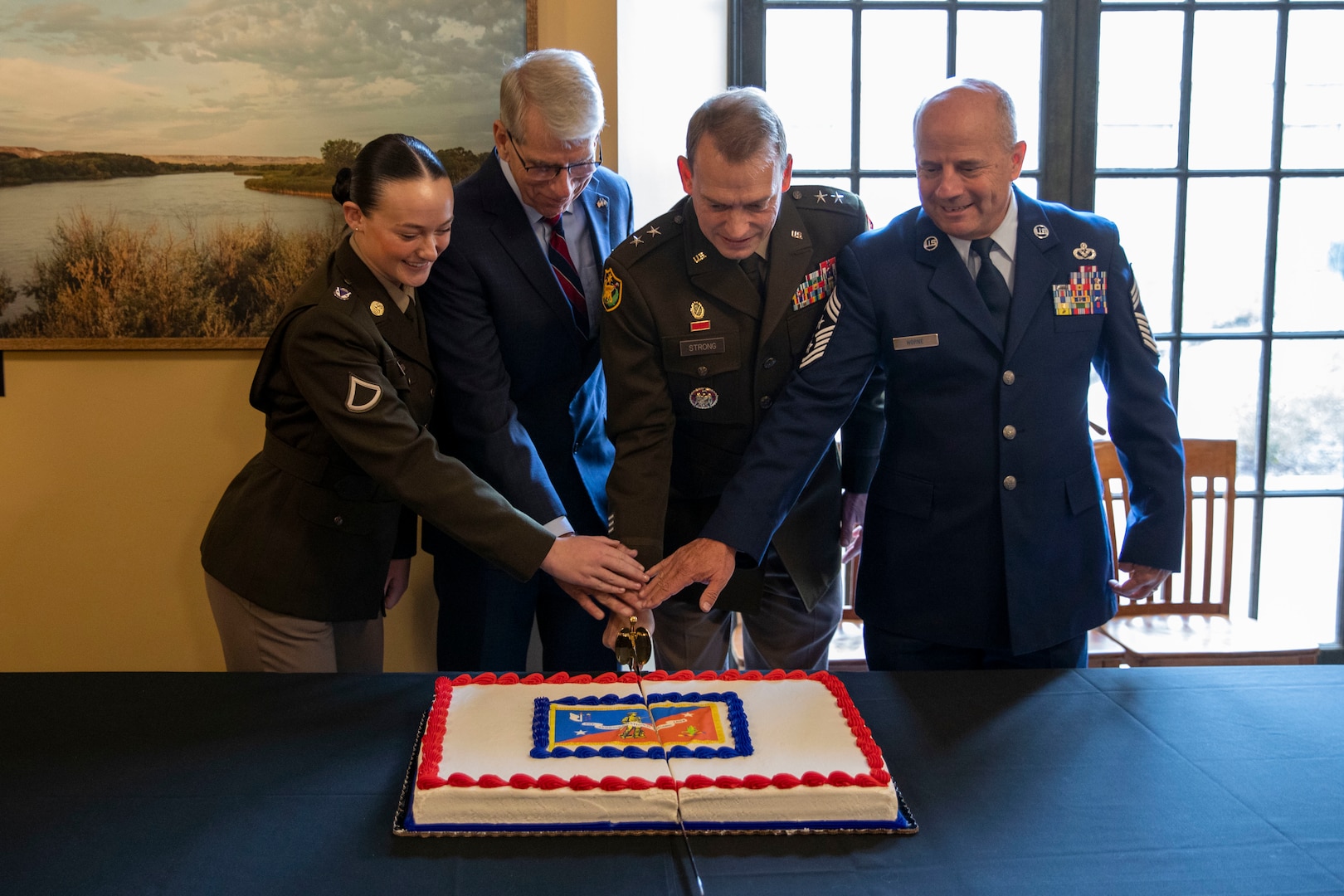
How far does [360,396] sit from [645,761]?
2.68ft

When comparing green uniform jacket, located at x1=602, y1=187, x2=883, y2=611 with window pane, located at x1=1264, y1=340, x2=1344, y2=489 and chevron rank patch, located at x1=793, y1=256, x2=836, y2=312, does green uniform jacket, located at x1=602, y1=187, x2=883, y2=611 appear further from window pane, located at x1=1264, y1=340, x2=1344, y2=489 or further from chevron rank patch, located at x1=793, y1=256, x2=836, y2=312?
window pane, located at x1=1264, y1=340, x2=1344, y2=489

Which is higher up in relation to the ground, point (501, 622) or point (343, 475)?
point (343, 475)

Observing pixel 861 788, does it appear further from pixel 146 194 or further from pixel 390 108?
pixel 146 194

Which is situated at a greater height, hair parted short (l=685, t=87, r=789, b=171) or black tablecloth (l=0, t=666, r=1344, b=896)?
hair parted short (l=685, t=87, r=789, b=171)

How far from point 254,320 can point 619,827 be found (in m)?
2.04

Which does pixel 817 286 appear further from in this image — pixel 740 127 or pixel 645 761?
pixel 645 761

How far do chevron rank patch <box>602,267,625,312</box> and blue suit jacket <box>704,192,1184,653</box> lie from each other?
373 mm

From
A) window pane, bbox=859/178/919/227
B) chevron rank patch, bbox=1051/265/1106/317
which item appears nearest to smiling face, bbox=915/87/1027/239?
chevron rank patch, bbox=1051/265/1106/317

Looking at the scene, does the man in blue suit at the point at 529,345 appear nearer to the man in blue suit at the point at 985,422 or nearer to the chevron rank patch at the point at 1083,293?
the man in blue suit at the point at 985,422

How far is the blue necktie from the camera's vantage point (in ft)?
5.85

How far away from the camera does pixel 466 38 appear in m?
2.69

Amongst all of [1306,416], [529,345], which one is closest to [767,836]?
[529,345]

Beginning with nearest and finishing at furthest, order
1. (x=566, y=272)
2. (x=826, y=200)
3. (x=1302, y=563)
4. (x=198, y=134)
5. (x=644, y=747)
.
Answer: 1. (x=644, y=747)
2. (x=826, y=200)
3. (x=566, y=272)
4. (x=198, y=134)
5. (x=1302, y=563)

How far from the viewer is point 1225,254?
326cm
